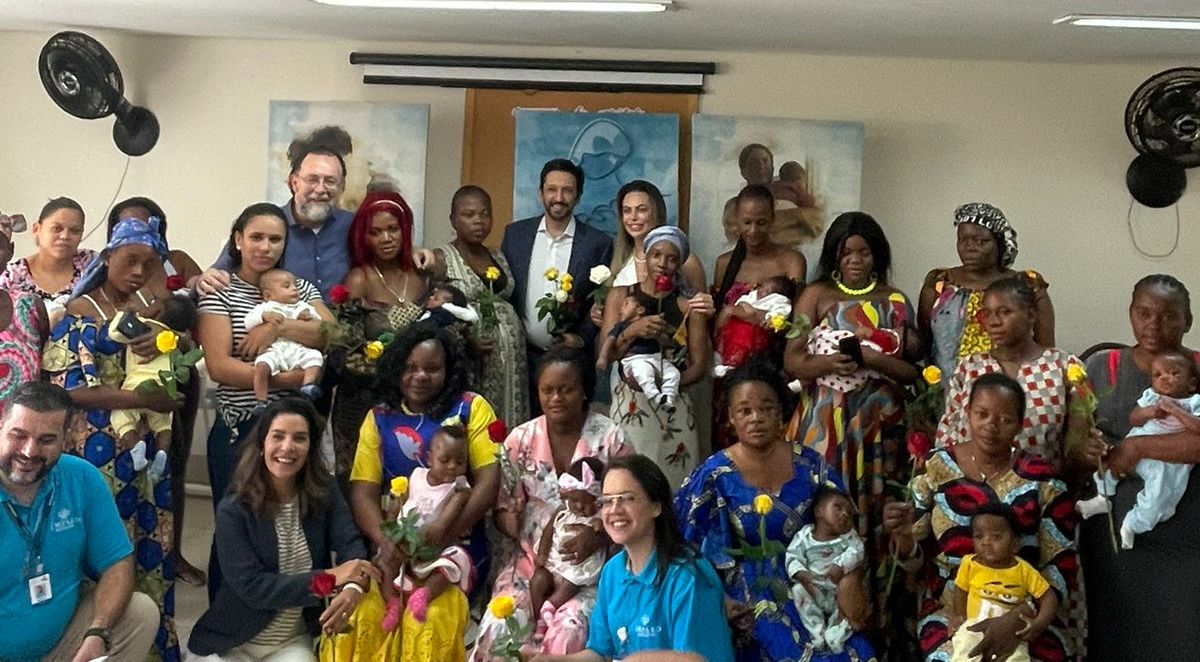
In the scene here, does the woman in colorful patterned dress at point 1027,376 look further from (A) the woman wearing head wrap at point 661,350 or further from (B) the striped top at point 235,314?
(B) the striped top at point 235,314

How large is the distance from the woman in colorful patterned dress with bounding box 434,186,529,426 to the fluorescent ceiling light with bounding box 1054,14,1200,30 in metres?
2.31

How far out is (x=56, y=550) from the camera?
401 centimetres

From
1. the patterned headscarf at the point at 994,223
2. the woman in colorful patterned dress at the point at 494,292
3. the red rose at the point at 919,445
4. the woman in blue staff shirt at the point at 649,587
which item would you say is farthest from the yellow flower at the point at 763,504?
the patterned headscarf at the point at 994,223

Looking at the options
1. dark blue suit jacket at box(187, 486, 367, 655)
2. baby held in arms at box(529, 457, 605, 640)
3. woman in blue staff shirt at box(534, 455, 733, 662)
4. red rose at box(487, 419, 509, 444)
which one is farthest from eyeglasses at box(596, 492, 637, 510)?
dark blue suit jacket at box(187, 486, 367, 655)

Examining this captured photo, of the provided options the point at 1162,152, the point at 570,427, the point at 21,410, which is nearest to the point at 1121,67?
the point at 1162,152

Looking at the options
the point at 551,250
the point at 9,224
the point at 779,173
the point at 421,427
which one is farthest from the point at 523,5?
the point at 9,224

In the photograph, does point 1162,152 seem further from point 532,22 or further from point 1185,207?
point 532,22

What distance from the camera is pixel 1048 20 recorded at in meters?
5.32

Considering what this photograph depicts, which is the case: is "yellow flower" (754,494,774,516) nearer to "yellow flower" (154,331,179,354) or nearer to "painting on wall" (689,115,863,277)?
"yellow flower" (154,331,179,354)

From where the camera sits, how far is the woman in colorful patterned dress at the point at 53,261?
507 cm

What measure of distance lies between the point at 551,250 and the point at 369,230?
0.86 m

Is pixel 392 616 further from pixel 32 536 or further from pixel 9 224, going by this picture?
pixel 9 224

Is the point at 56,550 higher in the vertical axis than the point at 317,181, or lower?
lower

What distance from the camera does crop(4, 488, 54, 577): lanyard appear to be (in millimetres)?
3957
